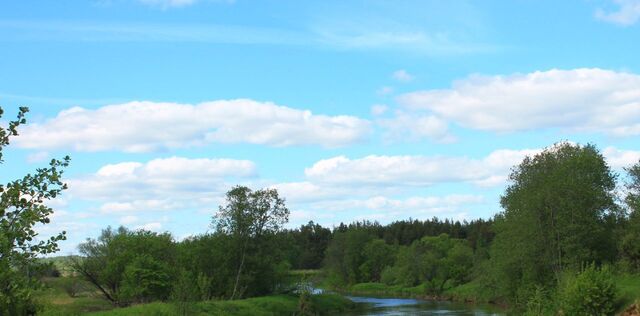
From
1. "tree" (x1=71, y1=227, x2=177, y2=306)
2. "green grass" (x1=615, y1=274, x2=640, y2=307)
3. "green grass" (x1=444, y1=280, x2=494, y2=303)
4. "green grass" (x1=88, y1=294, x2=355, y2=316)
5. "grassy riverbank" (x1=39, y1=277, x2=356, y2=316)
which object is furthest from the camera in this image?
"green grass" (x1=444, y1=280, x2=494, y2=303)

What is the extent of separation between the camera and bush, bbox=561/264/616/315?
41.6 meters

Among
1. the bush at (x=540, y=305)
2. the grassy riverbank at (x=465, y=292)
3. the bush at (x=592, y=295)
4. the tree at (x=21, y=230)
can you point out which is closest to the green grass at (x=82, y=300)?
the bush at (x=540, y=305)

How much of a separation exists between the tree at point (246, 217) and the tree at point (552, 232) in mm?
28322

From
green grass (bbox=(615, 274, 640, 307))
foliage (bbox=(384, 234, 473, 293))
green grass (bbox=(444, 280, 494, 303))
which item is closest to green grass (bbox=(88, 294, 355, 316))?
green grass (bbox=(444, 280, 494, 303))

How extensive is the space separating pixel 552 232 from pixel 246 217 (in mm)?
35512

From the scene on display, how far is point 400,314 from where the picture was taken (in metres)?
76.0

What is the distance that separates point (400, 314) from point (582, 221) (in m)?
27.0

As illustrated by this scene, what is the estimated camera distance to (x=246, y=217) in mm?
76938

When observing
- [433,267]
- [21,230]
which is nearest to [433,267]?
[433,267]

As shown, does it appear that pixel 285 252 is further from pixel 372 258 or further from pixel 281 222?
pixel 372 258

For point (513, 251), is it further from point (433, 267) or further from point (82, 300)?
point (433, 267)

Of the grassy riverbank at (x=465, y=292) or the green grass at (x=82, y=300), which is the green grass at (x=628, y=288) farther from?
the green grass at (x=82, y=300)

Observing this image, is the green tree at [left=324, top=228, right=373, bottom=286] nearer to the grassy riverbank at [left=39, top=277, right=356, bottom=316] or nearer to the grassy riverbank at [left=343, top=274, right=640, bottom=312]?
the grassy riverbank at [left=343, top=274, right=640, bottom=312]

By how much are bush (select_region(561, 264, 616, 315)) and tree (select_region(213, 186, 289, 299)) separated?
1655 inches
